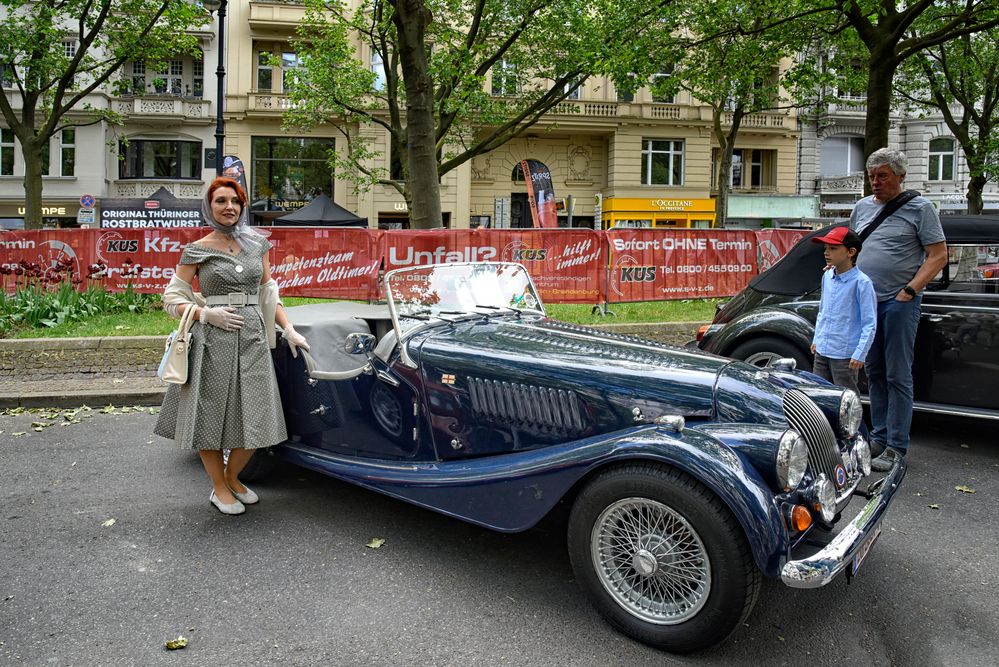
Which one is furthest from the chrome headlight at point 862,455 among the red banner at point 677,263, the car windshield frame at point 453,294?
the red banner at point 677,263

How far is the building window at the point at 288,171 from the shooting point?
101 feet

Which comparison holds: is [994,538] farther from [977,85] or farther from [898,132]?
[898,132]

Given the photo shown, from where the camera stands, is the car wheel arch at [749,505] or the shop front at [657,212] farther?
the shop front at [657,212]

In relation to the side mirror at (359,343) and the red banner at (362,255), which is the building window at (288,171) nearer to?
the red banner at (362,255)

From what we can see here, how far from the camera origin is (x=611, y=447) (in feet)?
9.51

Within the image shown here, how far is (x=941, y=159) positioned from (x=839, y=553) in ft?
133

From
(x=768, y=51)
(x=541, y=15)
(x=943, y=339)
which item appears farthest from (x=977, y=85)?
(x=943, y=339)

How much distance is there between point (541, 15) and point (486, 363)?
16.8 meters

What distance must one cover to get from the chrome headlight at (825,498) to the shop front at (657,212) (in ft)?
98.1

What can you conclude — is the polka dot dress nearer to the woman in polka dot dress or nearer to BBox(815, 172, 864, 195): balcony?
the woman in polka dot dress

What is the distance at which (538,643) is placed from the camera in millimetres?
2846

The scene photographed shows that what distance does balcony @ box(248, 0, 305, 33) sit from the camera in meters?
29.7

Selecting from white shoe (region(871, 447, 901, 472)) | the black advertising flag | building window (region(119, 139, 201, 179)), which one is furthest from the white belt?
building window (region(119, 139, 201, 179))

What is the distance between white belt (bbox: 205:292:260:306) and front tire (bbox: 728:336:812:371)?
395 centimetres
